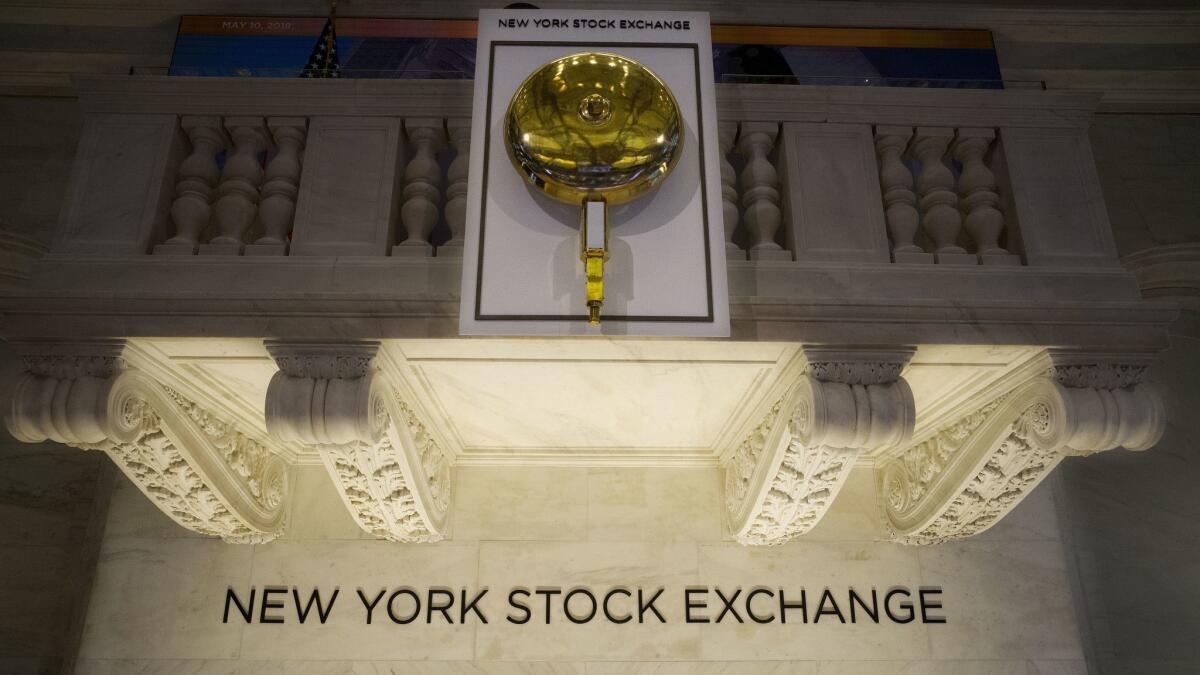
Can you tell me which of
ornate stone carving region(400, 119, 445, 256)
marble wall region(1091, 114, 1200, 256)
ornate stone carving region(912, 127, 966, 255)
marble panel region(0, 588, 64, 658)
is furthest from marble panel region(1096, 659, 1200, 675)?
marble panel region(0, 588, 64, 658)

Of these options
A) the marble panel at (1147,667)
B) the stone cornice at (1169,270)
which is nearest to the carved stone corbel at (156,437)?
the marble panel at (1147,667)

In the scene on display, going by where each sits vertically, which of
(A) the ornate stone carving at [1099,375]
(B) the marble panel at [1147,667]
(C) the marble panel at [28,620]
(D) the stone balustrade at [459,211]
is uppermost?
(D) the stone balustrade at [459,211]

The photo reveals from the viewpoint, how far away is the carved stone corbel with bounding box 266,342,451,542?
10.9 ft

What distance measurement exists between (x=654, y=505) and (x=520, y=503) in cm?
75

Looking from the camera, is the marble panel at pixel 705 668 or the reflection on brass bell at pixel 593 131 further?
the marble panel at pixel 705 668

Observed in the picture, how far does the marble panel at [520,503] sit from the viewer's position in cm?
494

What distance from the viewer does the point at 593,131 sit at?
3107mm

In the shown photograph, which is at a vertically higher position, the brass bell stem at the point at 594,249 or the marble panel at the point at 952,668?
the brass bell stem at the point at 594,249

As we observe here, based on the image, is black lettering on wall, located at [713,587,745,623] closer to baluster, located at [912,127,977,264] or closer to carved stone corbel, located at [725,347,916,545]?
carved stone corbel, located at [725,347,916,545]

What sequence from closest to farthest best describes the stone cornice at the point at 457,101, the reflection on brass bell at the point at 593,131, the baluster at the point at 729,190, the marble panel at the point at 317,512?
the reflection on brass bell at the point at 593,131, the baluster at the point at 729,190, the stone cornice at the point at 457,101, the marble panel at the point at 317,512

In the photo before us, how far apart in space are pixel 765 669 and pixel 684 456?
1189 millimetres

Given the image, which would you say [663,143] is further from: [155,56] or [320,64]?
[155,56]

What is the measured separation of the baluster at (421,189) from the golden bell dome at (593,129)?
2.29 feet

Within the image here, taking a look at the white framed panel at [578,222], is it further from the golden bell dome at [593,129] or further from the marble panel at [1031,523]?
the marble panel at [1031,523]
